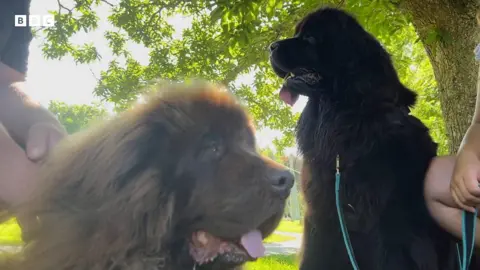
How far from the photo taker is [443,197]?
245cm

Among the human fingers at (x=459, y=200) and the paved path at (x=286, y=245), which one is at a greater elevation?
the human fingers at (x=459, y=200)

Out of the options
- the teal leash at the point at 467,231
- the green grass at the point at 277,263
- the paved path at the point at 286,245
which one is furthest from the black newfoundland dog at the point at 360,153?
the green grass at the point at 277,263

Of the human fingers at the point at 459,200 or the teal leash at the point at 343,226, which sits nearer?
the human fingers at the point at 459,200

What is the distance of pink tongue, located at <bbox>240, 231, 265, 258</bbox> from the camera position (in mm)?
1966

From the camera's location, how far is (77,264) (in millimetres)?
1735

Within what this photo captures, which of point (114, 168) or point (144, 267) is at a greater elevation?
point (114, 168)

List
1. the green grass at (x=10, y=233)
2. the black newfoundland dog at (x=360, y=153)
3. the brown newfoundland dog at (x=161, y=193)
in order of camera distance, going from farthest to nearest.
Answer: the black newfoundland dog at (x=360, y=153) → the green grass at (x=10, y=233) → the brown newfoundland dog at (x=161, y=193)

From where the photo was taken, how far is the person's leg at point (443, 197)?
2391 millimetres

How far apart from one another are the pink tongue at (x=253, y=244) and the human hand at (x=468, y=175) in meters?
0.84

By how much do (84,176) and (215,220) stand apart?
1.63ft

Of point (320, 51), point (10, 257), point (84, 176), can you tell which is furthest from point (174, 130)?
point (320, 51)

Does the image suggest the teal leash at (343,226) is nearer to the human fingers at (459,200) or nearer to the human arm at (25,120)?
the human fingers at (459,200)

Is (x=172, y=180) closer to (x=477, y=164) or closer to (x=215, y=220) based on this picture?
(x=215, y=220)

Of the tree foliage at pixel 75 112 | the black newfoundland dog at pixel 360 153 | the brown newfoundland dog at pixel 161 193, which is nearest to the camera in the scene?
the brown newfoundland dog at pixel 161 193
